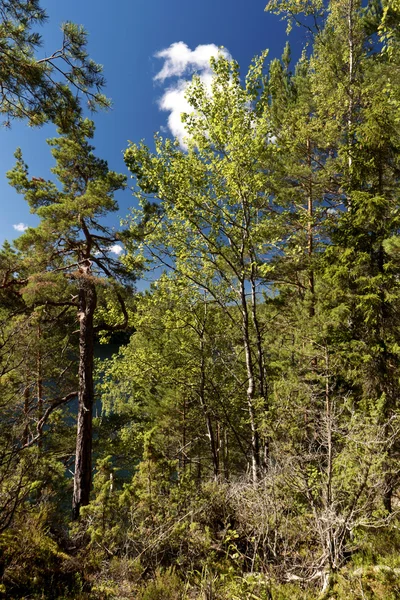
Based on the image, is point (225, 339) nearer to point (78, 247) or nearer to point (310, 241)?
point (310, 241)

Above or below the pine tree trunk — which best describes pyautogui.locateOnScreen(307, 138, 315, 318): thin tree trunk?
above

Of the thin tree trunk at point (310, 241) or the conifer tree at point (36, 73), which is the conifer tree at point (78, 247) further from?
the thin tree trunk at point (310, 241)

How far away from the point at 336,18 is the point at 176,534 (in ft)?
48.1

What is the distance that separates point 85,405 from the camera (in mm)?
7398

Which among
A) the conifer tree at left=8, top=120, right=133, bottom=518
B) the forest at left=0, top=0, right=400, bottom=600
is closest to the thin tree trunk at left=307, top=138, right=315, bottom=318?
the forest at left=0, top=0, right=400, bottom=600

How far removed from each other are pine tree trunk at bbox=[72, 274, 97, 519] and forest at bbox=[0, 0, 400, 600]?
39 millimetres

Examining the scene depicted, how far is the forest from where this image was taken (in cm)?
413

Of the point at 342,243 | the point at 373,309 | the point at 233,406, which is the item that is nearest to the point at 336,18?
the point at 342,243

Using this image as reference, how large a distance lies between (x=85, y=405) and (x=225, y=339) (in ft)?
17.3

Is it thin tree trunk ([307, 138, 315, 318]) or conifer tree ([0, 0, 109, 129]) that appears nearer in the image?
conifer tree ([0, 0, 109, 129])

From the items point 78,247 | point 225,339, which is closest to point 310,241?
point 225,339

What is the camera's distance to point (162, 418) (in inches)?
510

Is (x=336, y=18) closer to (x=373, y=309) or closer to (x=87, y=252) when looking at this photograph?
(x=373, y=309)

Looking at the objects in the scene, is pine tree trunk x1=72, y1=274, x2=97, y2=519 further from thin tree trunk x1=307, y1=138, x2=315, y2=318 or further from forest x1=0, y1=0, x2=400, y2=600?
thin tree trunk x1=307, y1=138, x2=315, y2=318
